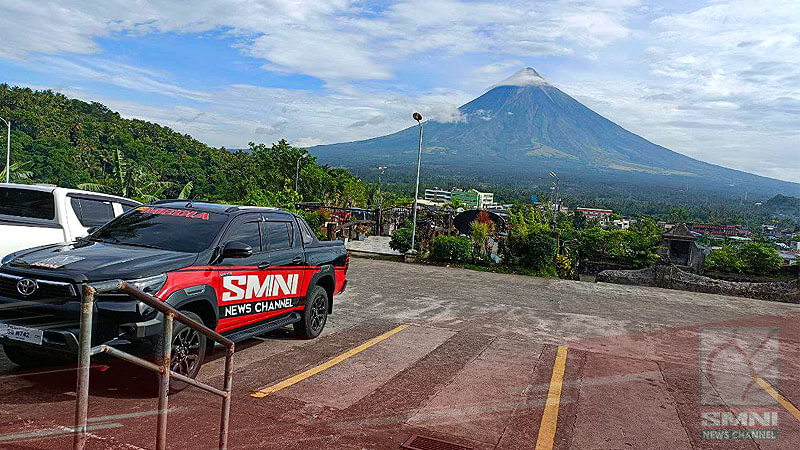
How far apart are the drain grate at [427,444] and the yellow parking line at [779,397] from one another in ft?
13.1

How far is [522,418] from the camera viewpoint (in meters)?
5.64

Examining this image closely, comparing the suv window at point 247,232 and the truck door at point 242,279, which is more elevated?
the suv window at point 247,232

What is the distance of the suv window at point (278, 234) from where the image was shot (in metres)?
7.39

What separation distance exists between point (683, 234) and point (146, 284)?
64.1 feet

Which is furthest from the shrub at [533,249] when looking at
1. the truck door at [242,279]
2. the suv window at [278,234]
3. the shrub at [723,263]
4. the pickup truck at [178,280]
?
the truck door at [242,279]

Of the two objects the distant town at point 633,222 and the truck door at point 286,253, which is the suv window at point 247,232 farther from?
the distant town at point 633,222

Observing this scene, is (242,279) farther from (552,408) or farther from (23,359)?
(552,408)

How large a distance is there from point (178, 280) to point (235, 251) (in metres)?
0.72

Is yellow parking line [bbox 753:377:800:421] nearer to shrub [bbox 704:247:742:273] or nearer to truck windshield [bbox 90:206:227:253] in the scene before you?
truck windshield [bbox 90:206:227:253]

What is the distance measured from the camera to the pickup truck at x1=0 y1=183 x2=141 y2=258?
24.7ft

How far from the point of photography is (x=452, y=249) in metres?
18.7

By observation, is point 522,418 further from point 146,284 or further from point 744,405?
point 146,284

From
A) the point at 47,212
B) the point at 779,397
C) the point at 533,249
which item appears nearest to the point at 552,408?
the point at 779,397

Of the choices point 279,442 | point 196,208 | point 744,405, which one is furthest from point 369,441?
point 744,405
